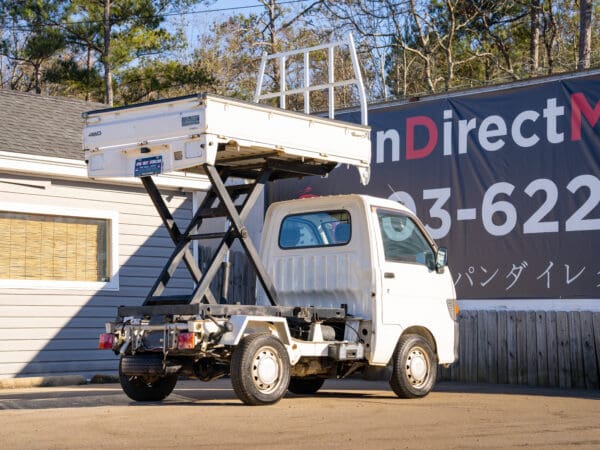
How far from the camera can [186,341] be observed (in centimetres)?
1045

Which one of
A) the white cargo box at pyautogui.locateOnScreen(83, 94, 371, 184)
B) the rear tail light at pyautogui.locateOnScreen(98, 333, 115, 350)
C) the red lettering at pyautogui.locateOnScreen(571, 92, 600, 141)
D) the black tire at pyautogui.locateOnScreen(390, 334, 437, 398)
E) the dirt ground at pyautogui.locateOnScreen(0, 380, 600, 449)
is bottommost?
the dirt ground at pyautogui.locateOnScreen(0, 380, 600, 449)

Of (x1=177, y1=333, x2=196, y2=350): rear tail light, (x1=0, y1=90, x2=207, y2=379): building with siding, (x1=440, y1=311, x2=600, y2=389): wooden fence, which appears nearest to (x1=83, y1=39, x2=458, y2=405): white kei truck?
(x1=177, y1=333, x2=196, y2=350): rear tail light

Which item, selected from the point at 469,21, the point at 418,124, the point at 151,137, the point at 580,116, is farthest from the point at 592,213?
the point at 469,21

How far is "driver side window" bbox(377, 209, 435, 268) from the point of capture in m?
12.3

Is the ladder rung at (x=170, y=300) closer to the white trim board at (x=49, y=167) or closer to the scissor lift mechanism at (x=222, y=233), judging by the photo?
the scissor lift mechanism at (x=222, y=233)

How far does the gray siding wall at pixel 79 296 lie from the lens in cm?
1534

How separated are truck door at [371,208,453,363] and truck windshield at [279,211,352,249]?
432 millimetres

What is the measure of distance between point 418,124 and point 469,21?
18478 millimetres

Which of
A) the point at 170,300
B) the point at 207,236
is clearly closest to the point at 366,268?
the point at 207,236

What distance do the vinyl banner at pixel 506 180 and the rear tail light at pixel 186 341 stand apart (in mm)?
6643

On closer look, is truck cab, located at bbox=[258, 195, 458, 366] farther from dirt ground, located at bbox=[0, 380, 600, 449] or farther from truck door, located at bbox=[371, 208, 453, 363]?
dirt ground, located at bbox=[0, 380, 600, 449]

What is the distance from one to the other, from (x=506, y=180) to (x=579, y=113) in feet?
5.06

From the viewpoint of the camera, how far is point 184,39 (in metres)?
40.2

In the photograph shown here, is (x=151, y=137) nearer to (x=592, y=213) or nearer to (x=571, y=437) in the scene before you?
(x=571, y=437)
